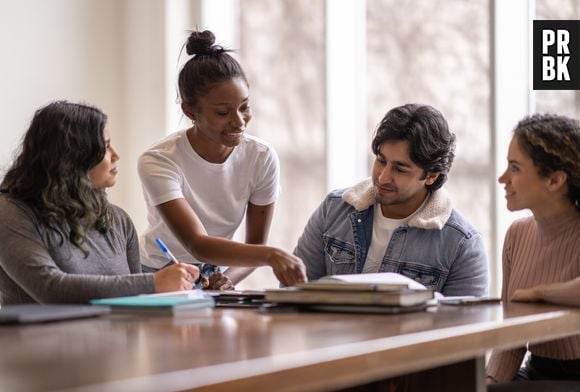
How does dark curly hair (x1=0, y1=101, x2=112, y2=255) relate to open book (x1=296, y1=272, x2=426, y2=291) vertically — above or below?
above

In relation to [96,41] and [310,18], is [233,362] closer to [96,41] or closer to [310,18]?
[310,18]

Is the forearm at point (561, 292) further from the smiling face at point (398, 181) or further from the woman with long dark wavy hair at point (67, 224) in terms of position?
the woman with long dark wavy hair at point (67, 224)

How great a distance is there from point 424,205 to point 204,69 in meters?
0.72

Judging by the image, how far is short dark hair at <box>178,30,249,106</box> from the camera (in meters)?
2.81

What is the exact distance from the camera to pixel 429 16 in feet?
12.8

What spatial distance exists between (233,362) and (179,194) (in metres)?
1.59

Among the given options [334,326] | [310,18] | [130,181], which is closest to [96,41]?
[130,181]

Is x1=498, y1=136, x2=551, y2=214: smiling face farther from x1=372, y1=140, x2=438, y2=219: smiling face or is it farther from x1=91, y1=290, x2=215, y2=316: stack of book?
x1=91, y1=290, x2=215, y2=316: stack of book

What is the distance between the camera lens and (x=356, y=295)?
1.88 meters

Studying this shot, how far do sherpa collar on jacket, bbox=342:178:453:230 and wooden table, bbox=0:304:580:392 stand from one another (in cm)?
58

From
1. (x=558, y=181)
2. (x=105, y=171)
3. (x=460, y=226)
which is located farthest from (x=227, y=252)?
(x=558, y=181)

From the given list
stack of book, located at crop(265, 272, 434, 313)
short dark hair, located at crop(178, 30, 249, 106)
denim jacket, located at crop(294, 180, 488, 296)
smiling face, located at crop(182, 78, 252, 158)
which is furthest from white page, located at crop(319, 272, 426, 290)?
short dark hair, located at crop(178, 30, 249, 106)

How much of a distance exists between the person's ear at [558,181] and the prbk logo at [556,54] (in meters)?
1.20

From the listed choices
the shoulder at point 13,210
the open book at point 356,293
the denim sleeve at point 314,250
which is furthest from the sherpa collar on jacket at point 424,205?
the shoulder at point 13,210
